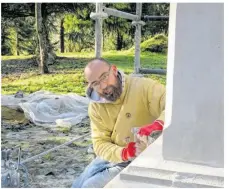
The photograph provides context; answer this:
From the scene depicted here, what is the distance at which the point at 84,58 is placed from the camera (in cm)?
587

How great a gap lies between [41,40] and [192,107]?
5022 millimetres

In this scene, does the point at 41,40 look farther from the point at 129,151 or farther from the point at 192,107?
the point at 192,107

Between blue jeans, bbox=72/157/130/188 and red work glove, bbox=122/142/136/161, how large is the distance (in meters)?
0.11

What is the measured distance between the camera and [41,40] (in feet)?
18.1

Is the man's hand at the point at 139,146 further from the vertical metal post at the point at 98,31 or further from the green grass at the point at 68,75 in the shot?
the green grass at the point at 68,75

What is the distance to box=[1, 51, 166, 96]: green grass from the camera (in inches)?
208

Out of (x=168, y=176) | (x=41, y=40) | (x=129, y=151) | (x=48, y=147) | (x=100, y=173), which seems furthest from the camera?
(x=41, y=40)

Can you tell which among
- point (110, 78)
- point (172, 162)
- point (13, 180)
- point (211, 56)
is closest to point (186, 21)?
point (211, 56)

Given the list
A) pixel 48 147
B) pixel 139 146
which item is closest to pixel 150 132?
pixel 139 146

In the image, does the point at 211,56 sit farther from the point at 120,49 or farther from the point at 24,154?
the point at 120,49

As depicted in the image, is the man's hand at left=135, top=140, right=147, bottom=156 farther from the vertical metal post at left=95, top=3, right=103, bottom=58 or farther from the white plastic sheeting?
the white plastic sheeting

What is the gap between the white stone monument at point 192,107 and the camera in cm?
63

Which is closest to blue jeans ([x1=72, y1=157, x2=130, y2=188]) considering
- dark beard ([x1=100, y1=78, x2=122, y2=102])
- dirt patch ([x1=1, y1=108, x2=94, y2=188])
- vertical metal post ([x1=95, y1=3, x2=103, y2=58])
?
dark beard ([x1=100, y1=78, x2=122, y2=102])

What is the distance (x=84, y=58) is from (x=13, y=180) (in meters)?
3.80
